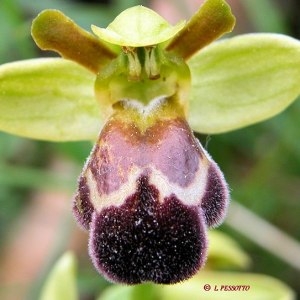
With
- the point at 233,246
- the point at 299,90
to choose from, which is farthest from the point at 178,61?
the point at 233,246

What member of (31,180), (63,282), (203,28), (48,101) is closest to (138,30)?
(203,28)

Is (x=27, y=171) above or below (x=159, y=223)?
below

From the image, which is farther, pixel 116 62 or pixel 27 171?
pixel 27 171

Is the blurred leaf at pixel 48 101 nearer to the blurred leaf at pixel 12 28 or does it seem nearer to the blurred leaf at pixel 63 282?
the blurred leaf at pixel 63 282

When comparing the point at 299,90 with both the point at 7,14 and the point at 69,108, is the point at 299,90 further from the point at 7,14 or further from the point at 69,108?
the point at 7,14

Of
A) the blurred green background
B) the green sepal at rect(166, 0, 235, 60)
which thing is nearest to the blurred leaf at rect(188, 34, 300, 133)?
the green sepal at rect(166, 0, 235, 60)
